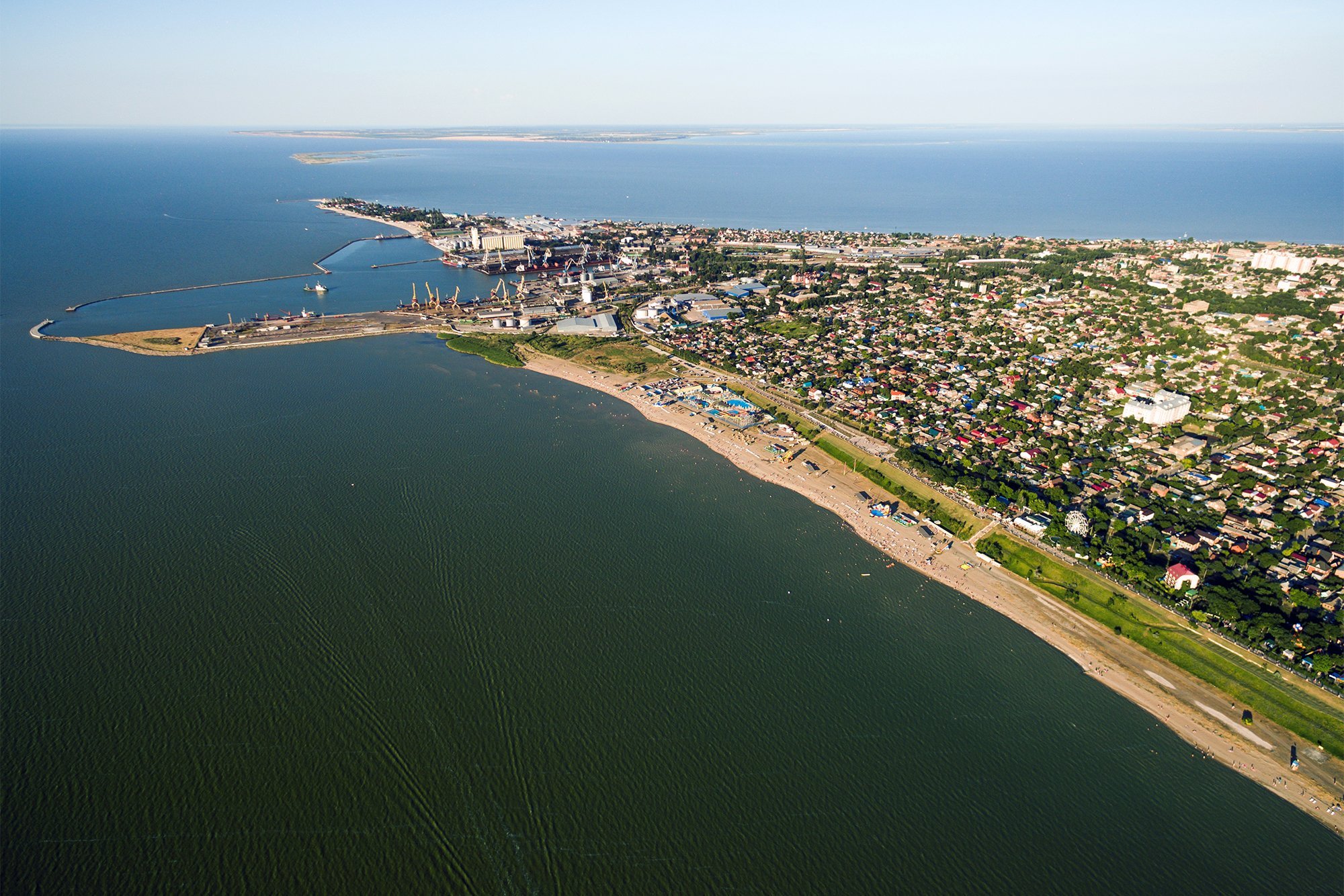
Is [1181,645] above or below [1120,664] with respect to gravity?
above

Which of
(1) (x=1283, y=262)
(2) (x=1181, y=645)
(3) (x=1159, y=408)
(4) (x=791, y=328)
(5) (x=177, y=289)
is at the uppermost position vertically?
(1) (x=1283, y=262)

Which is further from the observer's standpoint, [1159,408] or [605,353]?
[605,353]

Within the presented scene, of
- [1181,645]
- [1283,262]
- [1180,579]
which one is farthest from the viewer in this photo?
[1283,262]

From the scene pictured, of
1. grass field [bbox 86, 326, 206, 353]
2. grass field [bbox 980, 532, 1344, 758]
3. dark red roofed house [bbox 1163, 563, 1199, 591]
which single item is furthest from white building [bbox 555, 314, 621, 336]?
dark red roofed house [bbox 1163, 563, 1199, 591]

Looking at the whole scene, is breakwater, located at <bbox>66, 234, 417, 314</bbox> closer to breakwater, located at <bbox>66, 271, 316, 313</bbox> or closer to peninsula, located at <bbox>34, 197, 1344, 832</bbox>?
breakwater, located at <bbox>66, 271, 316, 313</bbox>

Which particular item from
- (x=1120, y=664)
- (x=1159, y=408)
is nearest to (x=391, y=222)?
(x=1159, y=408)

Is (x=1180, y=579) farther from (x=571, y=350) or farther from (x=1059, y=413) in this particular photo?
(x=571, y=350)

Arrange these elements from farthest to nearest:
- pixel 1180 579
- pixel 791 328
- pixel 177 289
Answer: pixel 177 289 < pixel 791 328 < pixel 1180 579

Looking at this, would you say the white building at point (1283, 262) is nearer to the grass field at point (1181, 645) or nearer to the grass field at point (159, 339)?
the grass field at point (1181, 645)
